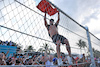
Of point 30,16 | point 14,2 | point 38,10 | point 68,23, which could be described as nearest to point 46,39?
point 30,16

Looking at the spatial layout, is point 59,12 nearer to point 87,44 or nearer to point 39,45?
point 39,45

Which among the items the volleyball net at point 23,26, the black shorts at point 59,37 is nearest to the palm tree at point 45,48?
the volleyball net at point 23,26

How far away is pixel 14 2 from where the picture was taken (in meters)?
1.38

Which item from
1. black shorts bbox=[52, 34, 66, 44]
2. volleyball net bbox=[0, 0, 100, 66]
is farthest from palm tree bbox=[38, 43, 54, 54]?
black shorts bbox=[52, 34, 66, 44]

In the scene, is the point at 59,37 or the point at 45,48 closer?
the point at 45,48

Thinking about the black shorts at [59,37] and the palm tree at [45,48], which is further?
the black shorts at [59,37]

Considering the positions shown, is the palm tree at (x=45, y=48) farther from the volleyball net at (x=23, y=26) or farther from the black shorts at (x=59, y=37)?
the black shorts at (x=59, y=37)

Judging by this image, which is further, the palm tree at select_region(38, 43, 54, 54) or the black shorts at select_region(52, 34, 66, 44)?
the black shorts at select_region(52, 34, 66, 44)

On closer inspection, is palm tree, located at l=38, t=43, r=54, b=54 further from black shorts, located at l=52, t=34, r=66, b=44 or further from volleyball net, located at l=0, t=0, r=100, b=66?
black shorts, located at l=52, t=34, r=66, b=44

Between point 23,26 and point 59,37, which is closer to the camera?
point 23,26

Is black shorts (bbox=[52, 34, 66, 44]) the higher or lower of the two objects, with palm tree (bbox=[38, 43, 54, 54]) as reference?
higher

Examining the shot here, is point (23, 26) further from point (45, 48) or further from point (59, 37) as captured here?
point (59, 37)

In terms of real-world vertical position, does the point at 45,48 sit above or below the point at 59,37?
below

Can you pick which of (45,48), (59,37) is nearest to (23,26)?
(45,48)
